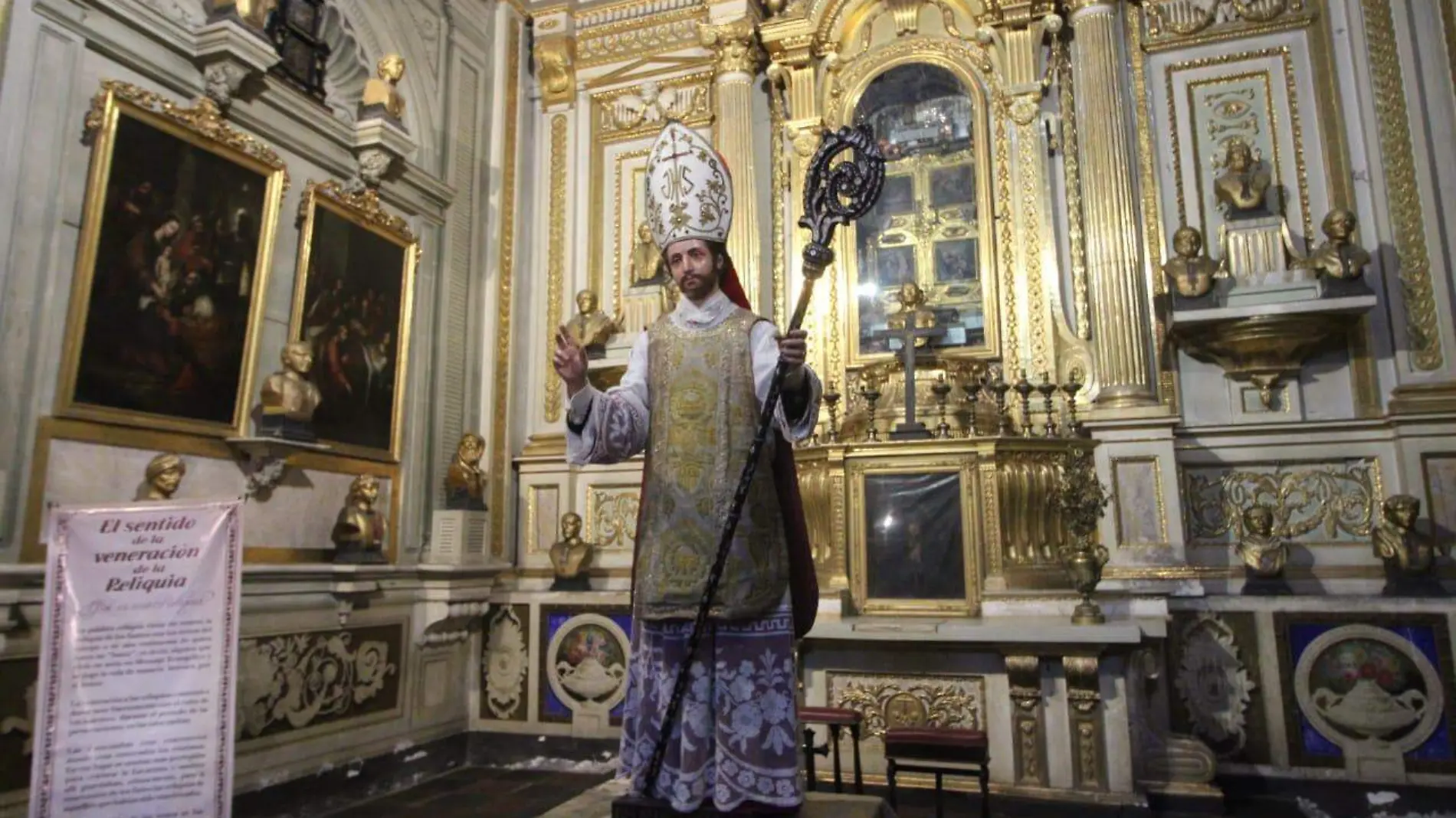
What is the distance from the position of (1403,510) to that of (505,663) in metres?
5.81

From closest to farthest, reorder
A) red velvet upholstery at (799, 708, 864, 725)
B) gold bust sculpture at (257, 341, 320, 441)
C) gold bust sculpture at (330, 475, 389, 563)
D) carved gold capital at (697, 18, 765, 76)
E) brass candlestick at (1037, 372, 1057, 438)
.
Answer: red velvet upholstery at (799, 708, 864, 725) → gold bust sculpture at (257, 341, 320, 441) → brass candlestick at (1037, 372, 1057, 438) → gold bust sculpture at (330, 475, 389, 563) → carved gold capital at (697, 18, 765, 76)

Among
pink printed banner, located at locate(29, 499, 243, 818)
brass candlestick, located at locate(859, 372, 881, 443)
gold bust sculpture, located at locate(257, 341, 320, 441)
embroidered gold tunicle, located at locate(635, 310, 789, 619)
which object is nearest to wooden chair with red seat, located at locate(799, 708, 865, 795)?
brass candlestick, located at locate(859, 372, 881, 443)

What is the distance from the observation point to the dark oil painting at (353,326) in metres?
6.08

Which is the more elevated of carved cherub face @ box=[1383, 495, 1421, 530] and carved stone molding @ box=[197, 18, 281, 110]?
carved stone molding @ box=[197, 18, 281, 110]

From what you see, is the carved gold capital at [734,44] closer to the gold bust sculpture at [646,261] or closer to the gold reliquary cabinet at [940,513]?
Result: the gold bust sculpture at [646,261]

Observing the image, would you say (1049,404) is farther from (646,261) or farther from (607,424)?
(607,424)

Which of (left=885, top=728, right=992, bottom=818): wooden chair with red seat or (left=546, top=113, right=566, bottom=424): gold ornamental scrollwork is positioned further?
(left=546, top=113, right=566, bottom=424): gold ornamental scrollwork

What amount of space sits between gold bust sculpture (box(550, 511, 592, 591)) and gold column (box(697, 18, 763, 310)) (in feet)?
A: 7.07

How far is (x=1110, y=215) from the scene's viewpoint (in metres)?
6.72

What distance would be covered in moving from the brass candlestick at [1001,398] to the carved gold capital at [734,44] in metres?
3.18

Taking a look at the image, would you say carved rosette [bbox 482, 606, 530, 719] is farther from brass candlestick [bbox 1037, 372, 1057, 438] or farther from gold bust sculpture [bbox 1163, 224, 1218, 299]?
gold bust sculpture [bbox 1163, 224, 1218, 299]

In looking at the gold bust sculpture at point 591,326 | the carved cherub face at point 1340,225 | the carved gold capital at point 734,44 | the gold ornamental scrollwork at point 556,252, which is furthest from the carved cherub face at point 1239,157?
the gold ornamental scrollwork at point 556,252

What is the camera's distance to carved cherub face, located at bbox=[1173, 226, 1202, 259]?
6.34 m

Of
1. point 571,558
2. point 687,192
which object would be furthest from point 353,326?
point 687,192
